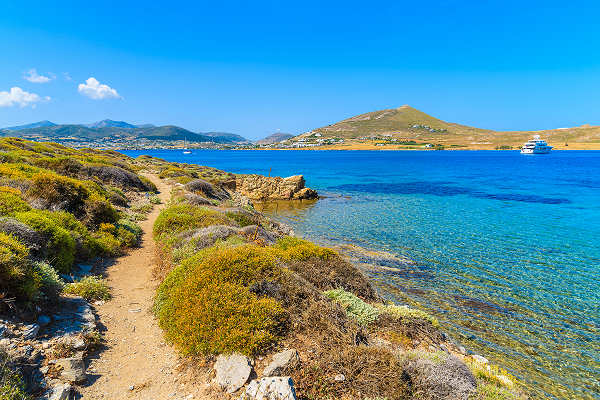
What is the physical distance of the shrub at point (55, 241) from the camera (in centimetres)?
973

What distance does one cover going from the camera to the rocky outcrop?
4684cm

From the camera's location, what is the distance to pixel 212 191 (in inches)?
1266

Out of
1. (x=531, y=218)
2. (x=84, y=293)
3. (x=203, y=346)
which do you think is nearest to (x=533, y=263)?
(x=531, y=218)

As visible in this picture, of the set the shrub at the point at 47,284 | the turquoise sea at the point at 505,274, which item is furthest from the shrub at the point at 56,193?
the turquoise sea at the point at 505,274

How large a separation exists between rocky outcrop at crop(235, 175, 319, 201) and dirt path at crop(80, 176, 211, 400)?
120 ft

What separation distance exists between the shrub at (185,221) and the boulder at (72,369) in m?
9.46

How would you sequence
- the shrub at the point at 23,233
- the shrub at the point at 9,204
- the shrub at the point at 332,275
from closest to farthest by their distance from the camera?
the shrub at the point at 23,233 < the shrub at the point at 9,204 < the shrub at the point at 332,275

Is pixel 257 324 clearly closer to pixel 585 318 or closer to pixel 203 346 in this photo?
pixel 203 346

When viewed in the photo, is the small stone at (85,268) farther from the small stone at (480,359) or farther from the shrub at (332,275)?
the small stone at (480,359)

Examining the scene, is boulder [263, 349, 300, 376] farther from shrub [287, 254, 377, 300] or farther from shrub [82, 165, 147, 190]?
shrub [82, 165, 147, 190]

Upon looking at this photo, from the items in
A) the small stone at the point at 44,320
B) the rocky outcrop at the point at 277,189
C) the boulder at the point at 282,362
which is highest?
the small stone at the point at 44,320

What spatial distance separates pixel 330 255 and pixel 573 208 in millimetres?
40673

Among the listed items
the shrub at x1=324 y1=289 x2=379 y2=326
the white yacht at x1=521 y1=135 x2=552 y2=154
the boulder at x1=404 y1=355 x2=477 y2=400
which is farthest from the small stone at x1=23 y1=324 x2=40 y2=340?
the white yacht at x1=521 y1=135 x2=552 y2=154

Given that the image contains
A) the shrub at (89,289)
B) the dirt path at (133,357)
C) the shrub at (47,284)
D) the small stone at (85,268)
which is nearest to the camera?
the dirt path at (133,357)
